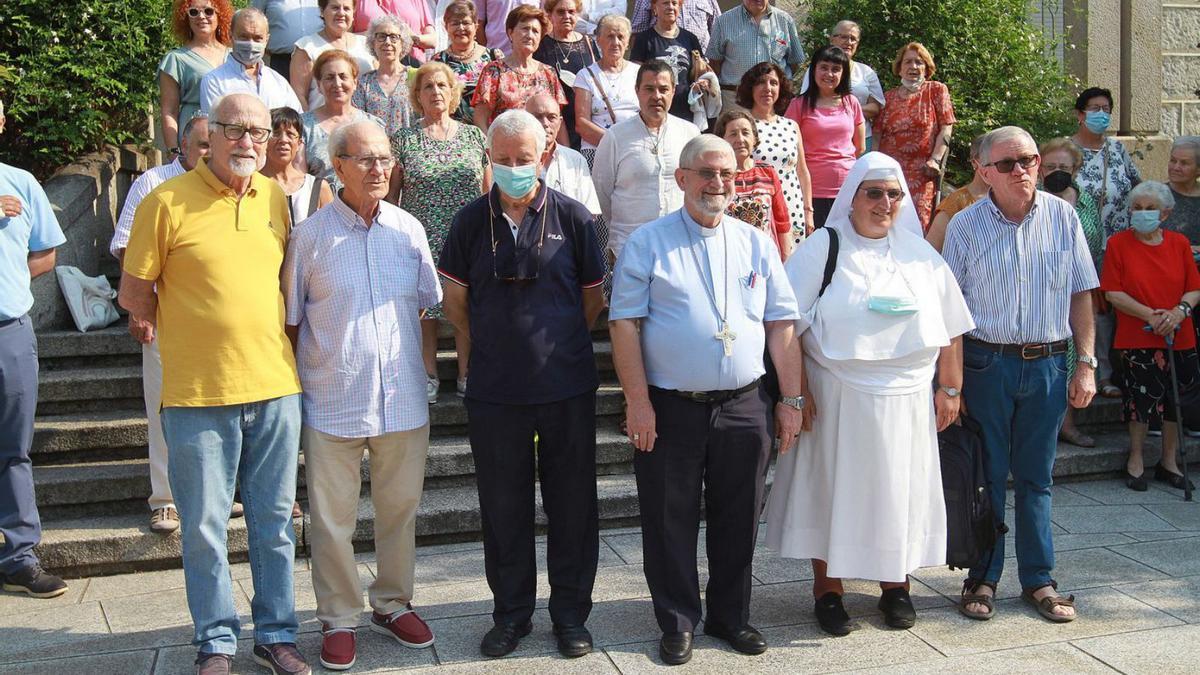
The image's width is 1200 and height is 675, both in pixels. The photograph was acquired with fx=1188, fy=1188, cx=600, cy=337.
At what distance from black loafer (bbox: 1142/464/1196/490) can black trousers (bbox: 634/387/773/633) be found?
12.2ft

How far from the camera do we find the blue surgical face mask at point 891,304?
15.5 ft

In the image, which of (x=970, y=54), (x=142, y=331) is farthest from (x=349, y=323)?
(x=970, y=54)

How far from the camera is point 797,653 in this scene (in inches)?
186

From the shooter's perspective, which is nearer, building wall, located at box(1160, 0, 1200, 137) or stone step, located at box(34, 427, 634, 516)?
stone step, located at box(34, 427, 634, 516)

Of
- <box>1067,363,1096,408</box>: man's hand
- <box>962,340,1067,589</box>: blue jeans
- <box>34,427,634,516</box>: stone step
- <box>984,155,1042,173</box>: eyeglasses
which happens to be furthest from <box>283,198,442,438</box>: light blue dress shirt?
<box>1067,363,1096,408</box>: man's hand

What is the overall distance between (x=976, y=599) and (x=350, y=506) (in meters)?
2.67

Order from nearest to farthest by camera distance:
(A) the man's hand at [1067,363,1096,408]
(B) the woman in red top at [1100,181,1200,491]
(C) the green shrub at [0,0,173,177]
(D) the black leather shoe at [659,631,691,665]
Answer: (D) the black leather shoe at [659,631,691,665], (A) the man's hand at [1067,363,1096,408], (B) the woman in red top at [1100,181,1200,491], (C) the green shrub at [0,0,173,177]

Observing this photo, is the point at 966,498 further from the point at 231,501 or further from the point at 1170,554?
the point at 231,501

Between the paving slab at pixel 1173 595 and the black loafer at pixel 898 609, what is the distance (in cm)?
111

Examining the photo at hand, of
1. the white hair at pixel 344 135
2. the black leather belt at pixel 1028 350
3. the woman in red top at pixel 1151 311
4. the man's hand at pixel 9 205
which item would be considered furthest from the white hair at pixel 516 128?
the woman in red top at pixel 1151 311

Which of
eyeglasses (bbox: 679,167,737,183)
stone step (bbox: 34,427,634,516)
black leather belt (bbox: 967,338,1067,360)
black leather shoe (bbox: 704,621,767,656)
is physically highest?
eyeglasses (bbox: 679,167,737,183)

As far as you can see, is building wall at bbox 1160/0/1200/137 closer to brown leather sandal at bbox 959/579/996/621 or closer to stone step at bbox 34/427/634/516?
brown leather sandal at bbox 959/579/996/621

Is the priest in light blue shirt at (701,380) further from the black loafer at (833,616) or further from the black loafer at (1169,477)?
the black loafer at (1169,477)

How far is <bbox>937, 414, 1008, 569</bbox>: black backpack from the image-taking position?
510 cm
